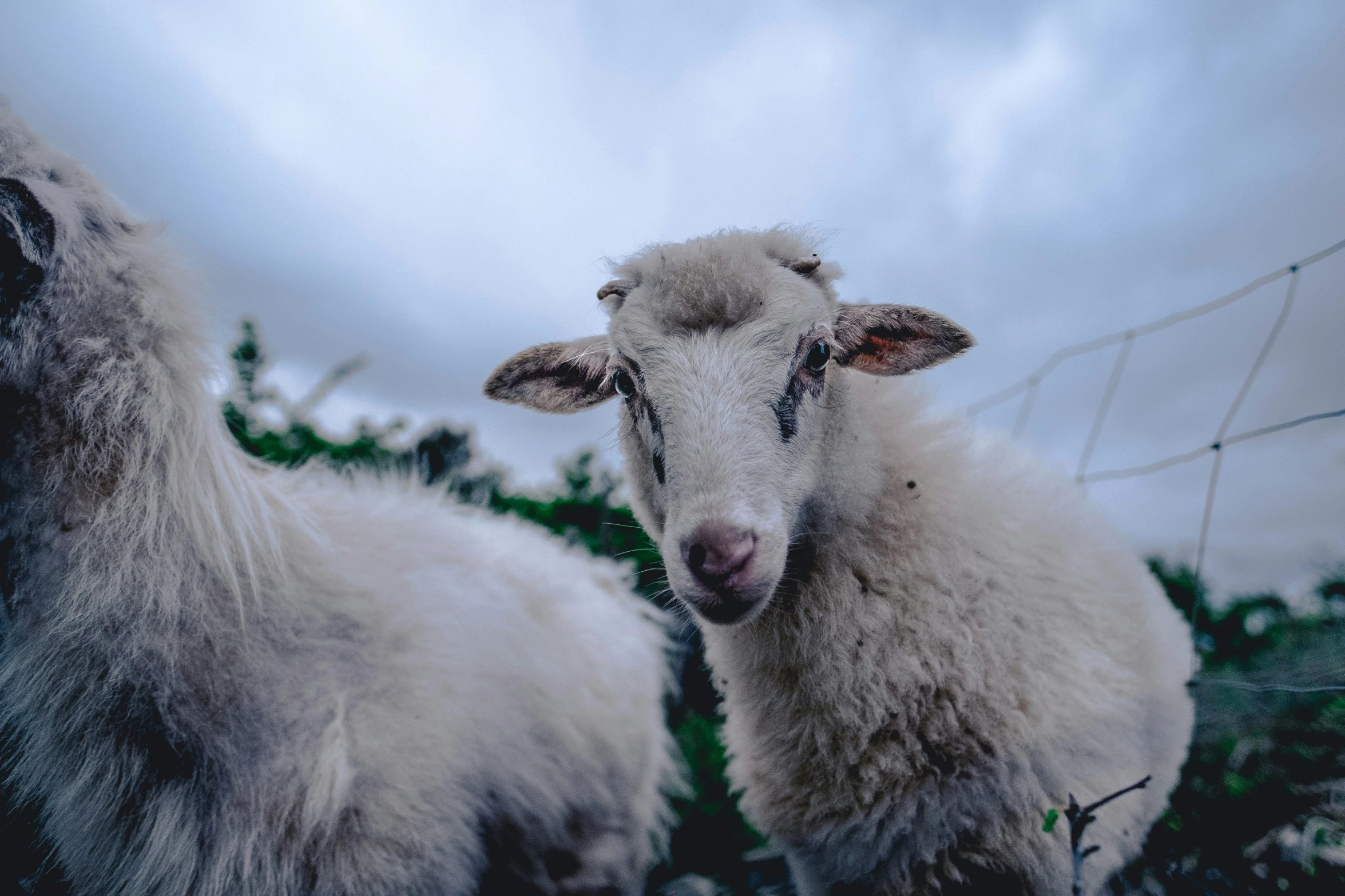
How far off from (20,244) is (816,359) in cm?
256

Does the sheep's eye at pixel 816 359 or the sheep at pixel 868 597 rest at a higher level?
the sheep's eye at pixel 816 359

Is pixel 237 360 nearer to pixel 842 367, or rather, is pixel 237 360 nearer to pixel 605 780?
pixel 605 780

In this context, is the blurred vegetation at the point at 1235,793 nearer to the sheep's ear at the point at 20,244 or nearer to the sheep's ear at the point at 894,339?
the sheep's ear at the point at 20,244

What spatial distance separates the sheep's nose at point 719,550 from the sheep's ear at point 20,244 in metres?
2.29

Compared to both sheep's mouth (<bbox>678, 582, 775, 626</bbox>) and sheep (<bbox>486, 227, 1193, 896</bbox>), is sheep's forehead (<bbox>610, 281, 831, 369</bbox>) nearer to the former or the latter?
sheep (<bbox>486, 227, 1193, 896</bbox>)

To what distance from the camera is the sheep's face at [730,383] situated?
1.57m

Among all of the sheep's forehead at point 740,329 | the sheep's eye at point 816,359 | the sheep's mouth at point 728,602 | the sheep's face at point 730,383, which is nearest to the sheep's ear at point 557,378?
the sheep's face at point 730,383

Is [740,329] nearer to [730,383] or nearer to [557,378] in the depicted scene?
[730,383]

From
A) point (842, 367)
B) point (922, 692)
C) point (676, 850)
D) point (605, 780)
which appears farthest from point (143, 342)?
point (676, 850)

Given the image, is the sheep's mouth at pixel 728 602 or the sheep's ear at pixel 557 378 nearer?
the sheep's mouth at pixel 728 602

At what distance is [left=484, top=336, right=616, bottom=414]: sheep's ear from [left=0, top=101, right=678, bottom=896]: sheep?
0.99 metres

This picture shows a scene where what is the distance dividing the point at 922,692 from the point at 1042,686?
1.12 feet

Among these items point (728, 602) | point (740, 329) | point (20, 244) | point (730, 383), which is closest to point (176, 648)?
point (20, 244)

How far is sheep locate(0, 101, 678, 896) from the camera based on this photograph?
1938mm
